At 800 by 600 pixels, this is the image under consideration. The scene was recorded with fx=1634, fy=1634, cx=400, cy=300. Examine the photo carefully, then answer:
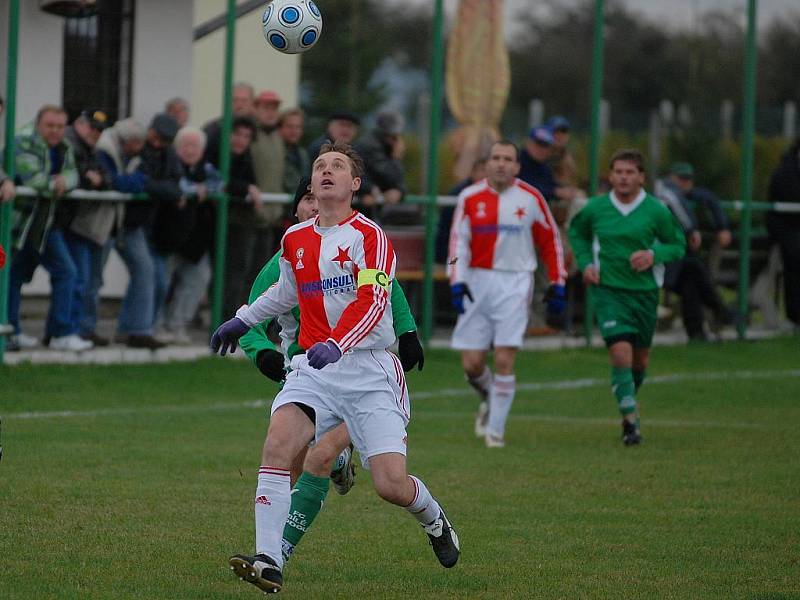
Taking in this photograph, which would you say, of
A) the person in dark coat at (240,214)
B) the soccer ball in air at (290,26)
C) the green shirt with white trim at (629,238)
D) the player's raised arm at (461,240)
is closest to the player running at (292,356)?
the soccer ball in air at (290,26)

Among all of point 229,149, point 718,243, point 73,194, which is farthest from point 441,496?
point 718,243

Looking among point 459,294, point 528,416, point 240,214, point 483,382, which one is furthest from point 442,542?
point 240,214

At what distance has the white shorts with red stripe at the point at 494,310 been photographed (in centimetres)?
1176

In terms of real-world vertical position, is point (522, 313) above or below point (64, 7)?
below

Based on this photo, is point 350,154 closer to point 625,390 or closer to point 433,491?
point 433,491

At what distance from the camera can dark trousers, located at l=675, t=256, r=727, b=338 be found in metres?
18.4

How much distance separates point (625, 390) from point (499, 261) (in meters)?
1.30

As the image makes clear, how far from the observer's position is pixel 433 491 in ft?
31.0

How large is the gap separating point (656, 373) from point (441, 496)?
7495mm

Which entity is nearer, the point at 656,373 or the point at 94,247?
the point at 94,247

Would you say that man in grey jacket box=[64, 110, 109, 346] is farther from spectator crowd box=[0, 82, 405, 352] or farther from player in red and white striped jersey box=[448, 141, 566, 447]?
player in red and white striped jersey box=[448, 141, 566, 447]

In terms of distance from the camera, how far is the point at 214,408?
12922mm

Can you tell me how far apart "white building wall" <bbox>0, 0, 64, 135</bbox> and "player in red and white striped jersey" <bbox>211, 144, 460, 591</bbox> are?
9855mm

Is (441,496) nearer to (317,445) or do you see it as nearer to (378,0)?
(317,445)
